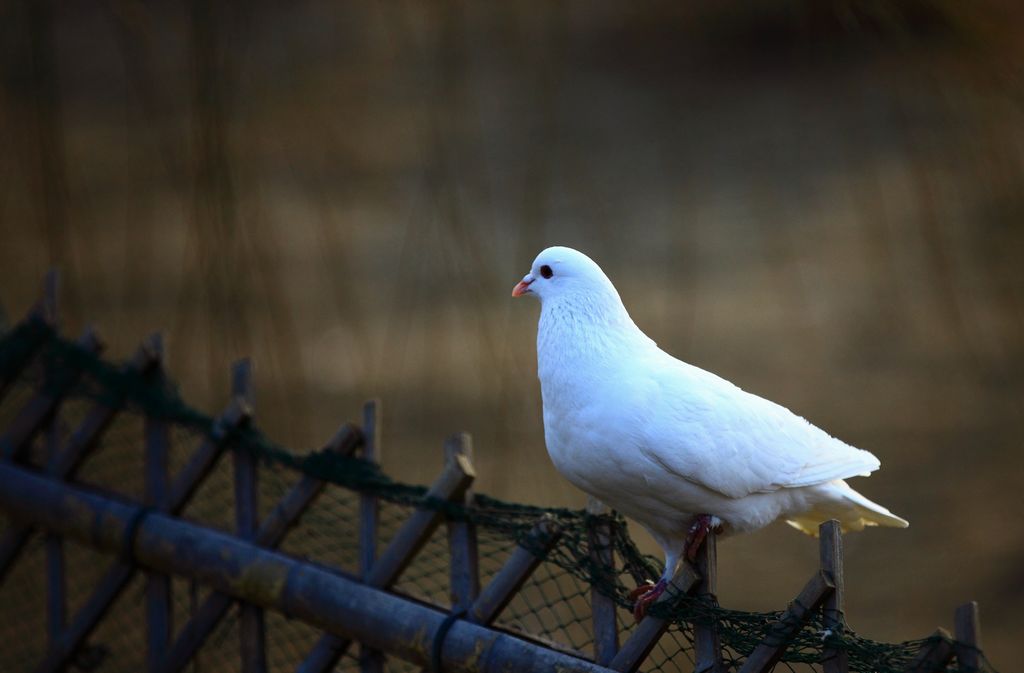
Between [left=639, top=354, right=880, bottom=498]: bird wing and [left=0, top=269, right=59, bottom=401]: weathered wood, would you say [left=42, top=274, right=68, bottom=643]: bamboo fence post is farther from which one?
[left=639, top=354, right=880, bottom=498]: bird wing

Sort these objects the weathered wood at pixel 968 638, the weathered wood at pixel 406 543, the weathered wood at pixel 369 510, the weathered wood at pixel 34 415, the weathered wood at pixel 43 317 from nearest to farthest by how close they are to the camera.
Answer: the weathered wood at pixel 968 638 → the weathered wood at pixel 406 543 → the weathered wood at pixel 369 510 → the weathered wood at pixel 34 415 → the weathered wood at pixel 43 317

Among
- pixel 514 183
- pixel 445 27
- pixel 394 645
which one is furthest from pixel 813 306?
pixel 394 645

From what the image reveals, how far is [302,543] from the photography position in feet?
10.6

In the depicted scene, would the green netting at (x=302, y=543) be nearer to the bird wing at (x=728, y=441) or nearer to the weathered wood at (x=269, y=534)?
the weathered wood at (x=269, y=534)

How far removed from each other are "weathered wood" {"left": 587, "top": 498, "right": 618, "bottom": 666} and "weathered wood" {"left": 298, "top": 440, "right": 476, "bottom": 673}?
29 cm

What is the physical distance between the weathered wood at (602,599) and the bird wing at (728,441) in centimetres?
20

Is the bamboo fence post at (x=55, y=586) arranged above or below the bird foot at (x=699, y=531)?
below

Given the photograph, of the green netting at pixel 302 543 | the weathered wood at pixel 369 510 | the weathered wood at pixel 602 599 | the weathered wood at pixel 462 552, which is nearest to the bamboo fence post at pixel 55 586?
the green netting at pixel 302 543

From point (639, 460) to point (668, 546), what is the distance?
1.06ft

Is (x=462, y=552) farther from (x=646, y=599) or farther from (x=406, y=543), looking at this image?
(x=646, y=599)

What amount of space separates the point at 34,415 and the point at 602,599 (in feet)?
6.50

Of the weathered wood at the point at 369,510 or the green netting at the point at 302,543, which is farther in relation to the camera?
the weathered wood at the point at 369,510

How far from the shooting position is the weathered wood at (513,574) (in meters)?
2.32

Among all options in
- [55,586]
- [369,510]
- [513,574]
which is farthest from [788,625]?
[55,586]
